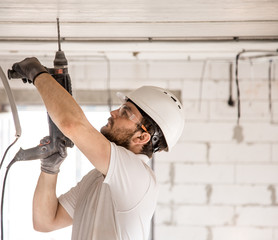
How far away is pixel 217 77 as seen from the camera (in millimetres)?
3035

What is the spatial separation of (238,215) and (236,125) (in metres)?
0.74

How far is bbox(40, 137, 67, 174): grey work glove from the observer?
142 cm

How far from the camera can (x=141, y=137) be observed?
1.62m

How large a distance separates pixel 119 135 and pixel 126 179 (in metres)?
0.24

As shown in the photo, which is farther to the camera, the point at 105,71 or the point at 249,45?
the point at 105,71

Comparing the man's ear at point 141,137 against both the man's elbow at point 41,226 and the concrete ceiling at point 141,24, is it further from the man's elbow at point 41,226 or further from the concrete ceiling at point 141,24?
the man's elbow at point 41,226

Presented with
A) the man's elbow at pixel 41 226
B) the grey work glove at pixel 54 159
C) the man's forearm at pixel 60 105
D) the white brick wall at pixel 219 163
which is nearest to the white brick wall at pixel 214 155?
the white brick wall at pixel 219 163

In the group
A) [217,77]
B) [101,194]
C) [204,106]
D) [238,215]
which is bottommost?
[238,215]

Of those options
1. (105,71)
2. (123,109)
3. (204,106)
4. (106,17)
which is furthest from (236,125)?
(106,17)

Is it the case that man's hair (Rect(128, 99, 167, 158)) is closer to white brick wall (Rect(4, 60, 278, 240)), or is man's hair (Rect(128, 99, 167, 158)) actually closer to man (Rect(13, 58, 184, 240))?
man (Rect(13, 58, 184, 240))

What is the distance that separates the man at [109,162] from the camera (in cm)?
123

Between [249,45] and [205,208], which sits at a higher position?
[249,45]

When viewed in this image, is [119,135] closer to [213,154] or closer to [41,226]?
[41,226]

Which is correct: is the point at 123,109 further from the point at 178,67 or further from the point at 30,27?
the point at 178,67
